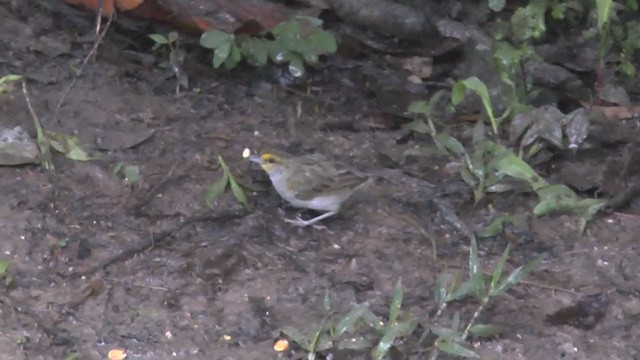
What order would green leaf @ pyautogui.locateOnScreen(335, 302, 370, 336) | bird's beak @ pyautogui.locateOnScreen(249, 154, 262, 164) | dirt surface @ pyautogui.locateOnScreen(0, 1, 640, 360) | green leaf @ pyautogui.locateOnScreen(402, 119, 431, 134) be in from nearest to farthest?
green leaf @ pyautogui.locateOnScreen(335, 302, 370, 336) < dirt surface @ pyautogui.locateOnScreen(0, 1, 640, 360) < bird's beak @ pyautogui.locateOnScreen(249, 154, 262, 164) < green leaf @ pyautogui.locateOnScreen(402, 119, 431, 134)

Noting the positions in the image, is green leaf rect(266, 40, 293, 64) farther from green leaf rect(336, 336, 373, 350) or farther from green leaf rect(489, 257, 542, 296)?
green leaf rect(336, 336, 373, 350)

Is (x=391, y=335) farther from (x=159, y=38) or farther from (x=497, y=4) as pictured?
(x=497, y=4)

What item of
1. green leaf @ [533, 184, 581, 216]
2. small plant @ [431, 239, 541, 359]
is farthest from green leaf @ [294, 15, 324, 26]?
small plant @ [431, 239, 541, 359]

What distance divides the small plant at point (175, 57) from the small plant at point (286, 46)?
0.81 feet

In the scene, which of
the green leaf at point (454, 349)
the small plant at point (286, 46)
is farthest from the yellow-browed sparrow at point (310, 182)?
the green leaf at point (454, 349)

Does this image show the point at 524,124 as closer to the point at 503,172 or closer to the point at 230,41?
the point at 503,172

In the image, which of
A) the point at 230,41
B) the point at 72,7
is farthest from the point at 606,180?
the point at 72,7

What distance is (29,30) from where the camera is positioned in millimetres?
7445

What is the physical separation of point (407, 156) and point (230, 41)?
1347 mm

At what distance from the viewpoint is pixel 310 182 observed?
605 cm

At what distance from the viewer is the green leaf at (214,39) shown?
22.7 feet

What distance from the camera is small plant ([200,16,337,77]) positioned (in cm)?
700

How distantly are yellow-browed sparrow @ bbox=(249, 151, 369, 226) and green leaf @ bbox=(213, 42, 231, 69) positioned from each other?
1.00m

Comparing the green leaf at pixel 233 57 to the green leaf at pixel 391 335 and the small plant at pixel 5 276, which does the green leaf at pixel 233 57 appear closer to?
the small plant at pixel 5 276
